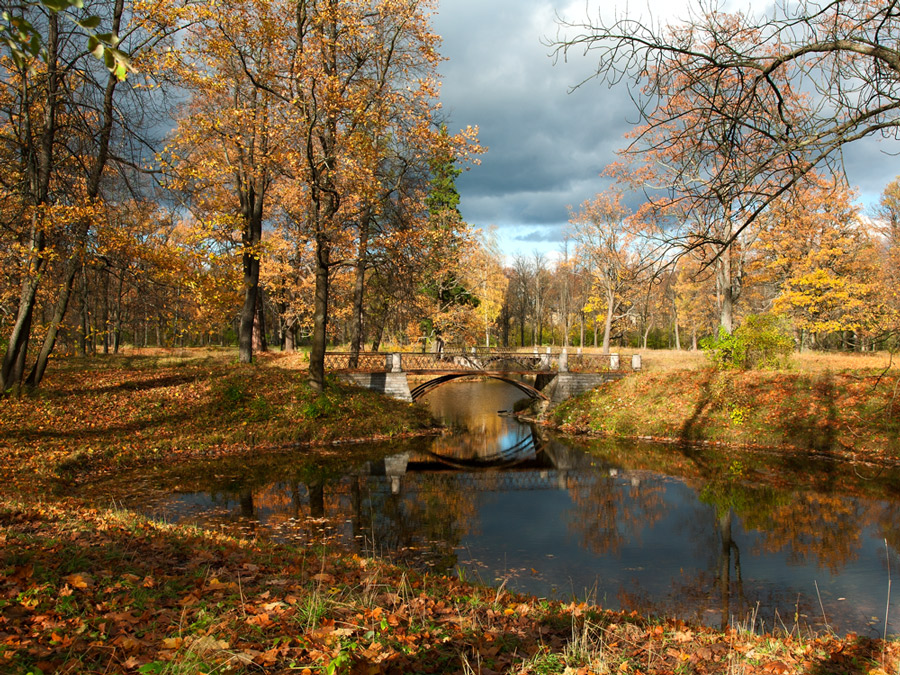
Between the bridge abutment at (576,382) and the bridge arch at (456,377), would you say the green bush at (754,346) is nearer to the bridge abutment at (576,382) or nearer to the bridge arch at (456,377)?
the bridge abutment at (576,382)

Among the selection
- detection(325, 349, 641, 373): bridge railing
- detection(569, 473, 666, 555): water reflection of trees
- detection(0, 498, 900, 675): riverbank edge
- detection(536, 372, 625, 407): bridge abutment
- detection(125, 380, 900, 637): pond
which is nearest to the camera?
detection(0, 498, 900, 675): riverbank edge

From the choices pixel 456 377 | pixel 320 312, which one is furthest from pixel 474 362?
pixel 320 312

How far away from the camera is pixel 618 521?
10.9m

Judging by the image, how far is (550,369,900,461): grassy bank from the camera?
1627cm

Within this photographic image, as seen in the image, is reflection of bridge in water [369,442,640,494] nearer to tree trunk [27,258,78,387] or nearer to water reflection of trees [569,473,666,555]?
water reflection of trees [569,473,666,555]

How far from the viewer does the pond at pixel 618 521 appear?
24.1 ft

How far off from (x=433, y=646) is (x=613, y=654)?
137 centimetres

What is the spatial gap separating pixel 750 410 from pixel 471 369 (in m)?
11.0

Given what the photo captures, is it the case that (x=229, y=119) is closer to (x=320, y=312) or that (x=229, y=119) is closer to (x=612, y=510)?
(x=320, y=312)

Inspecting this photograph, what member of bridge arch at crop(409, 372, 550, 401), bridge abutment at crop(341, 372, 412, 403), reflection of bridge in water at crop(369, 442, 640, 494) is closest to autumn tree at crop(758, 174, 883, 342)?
bridge arch at crop(409, 372, 550, 401)

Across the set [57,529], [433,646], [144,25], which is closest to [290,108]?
[144,25]

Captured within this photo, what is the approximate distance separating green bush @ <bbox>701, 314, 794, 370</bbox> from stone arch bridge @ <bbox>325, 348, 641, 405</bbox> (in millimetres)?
4030

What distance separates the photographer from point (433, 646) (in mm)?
3828

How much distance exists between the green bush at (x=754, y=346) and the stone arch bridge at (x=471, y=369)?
403 cm
